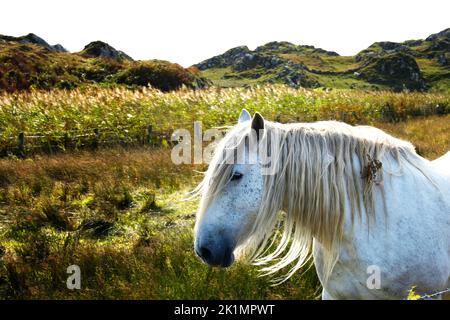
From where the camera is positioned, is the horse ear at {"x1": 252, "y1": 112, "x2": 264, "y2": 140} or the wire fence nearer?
the horse ear at {"x1": 252, "y1": 112, "x2": 264, "y2": 140}

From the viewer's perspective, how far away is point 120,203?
764 cm

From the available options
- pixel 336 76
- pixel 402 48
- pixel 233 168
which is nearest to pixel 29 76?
pixel 233 168

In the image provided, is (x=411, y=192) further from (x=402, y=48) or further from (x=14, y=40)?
(x=402, y=48)

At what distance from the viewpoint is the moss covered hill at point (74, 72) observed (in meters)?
27.8

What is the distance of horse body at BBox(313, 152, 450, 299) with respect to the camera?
2602mm

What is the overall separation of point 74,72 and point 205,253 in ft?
107

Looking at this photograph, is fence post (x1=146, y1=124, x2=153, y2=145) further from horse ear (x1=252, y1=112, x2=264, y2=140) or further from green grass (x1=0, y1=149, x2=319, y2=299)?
horse ear (x1=252, y1=112, x2=264, y2=140)

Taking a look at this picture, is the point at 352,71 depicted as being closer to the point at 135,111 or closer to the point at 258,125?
the point at 135,111

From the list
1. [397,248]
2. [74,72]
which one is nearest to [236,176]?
[397,248]

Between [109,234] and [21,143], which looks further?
[21,143]

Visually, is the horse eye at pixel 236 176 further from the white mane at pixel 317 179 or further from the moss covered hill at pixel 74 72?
the moss covered hill at pixel 74 72

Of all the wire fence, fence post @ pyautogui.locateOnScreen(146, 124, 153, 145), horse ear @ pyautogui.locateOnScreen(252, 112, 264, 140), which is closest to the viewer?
horse ear @ pyautogui.locateOnScreen(252, 112, 264, 140)

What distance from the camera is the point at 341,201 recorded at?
265 centimetres

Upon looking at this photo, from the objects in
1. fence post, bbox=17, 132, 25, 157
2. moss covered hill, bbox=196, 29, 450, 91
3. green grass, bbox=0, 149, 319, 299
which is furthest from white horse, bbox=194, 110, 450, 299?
moss covered hill, bbox=196, 29, 450, 91
